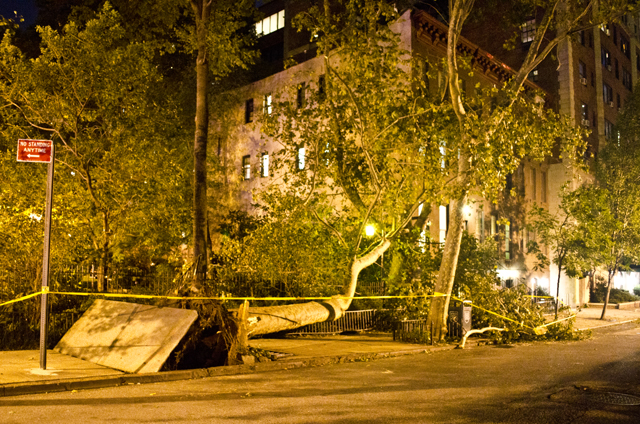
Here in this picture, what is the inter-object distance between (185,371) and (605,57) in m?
42.6

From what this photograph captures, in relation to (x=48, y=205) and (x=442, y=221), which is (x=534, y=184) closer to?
(x=442, y=221)

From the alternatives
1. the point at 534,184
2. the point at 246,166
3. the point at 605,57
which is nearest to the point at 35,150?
the point at 246,166

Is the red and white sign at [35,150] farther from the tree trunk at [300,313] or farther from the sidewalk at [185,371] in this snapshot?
the tree trunk at [300,313]

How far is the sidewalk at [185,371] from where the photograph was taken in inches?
354

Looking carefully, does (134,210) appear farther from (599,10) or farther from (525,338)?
(599,10)

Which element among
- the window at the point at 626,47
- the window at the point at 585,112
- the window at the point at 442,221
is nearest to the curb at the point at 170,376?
the window at the point at 442,221

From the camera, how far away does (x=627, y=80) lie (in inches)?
1865

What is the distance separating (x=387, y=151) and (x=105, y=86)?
350 inches

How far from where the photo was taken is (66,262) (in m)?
15.2

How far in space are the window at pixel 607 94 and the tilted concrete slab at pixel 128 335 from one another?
40146 millimetres

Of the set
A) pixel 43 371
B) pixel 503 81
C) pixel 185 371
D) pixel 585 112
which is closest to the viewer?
pixel 43 371

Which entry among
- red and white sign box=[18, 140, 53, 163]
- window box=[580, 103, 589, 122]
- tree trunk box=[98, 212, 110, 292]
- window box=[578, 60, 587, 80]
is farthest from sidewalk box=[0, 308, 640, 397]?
window box=[578, 60, 587, 80]

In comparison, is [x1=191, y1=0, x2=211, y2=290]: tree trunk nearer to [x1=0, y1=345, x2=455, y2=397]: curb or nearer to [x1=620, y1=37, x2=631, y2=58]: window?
[x1=0, y1=345, x2=455, y2=397]: curb

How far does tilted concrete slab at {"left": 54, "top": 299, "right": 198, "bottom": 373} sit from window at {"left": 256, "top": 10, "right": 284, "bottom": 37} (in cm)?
3474
